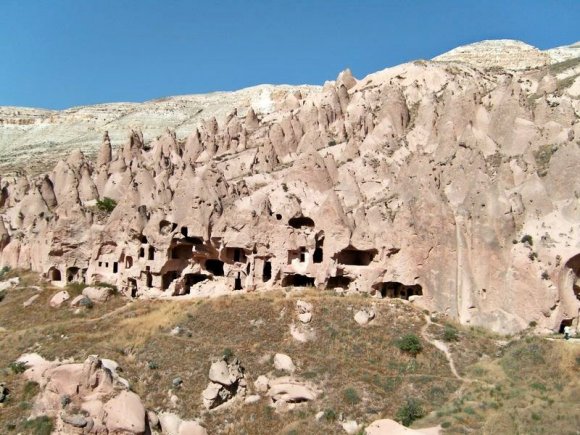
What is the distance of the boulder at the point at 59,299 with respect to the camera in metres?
37.8

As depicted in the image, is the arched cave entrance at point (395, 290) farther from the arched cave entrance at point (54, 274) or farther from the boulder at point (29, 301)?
the arched cave entrance at point (54, 274)

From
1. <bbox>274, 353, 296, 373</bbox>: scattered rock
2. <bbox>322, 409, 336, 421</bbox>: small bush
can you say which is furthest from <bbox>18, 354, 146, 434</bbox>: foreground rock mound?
<bbox>322, 409, 336, 421</bbox>: small bush

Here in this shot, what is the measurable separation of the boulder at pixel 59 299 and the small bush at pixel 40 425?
14.9 meters

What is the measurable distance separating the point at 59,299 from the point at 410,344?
908 inches

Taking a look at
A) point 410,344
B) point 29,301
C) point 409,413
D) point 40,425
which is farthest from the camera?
point 29,301

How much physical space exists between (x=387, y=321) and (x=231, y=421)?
9.61 meters

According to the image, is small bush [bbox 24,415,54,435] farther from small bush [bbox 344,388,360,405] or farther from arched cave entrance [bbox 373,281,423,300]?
arched cave entrance [bbox 373,281,423,300]

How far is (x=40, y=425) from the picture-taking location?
23.1 metres

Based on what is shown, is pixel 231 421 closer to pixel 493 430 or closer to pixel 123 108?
pixel 493 430

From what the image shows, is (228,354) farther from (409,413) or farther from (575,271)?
(575,271)

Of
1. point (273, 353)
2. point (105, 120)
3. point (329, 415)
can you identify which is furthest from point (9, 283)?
point (105, 120)

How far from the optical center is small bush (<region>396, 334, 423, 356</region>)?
2698 cm

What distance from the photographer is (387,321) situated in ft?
97.2

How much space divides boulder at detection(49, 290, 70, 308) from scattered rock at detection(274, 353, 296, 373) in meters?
17.8
